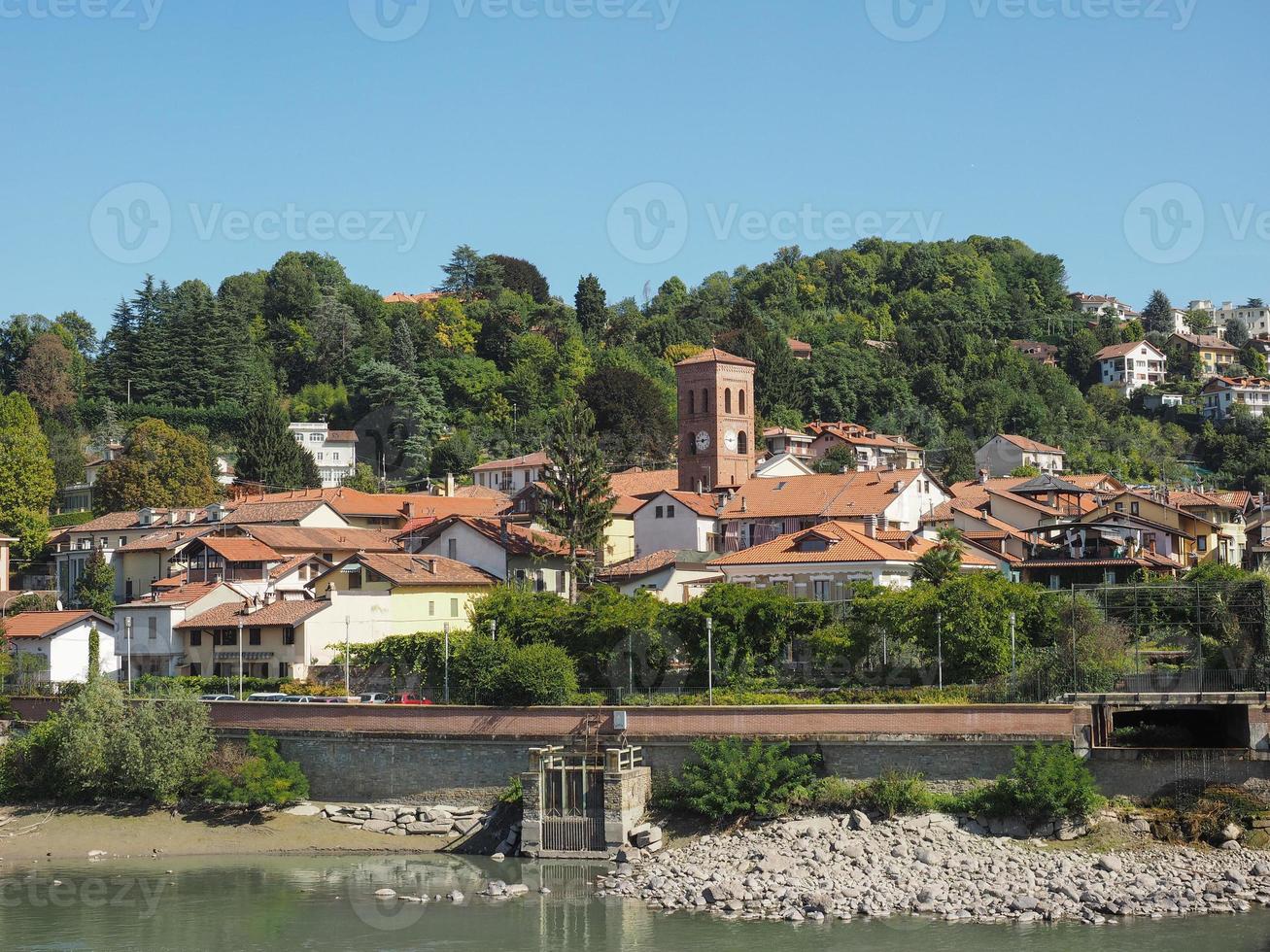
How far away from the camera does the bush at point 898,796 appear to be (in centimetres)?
3538

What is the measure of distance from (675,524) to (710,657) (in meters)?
18.4

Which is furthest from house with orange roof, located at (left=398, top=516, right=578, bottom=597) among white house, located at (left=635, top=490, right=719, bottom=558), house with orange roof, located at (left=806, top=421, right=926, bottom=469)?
house with orange roof, located at (left=806, top=421, right=926, bottom=469)

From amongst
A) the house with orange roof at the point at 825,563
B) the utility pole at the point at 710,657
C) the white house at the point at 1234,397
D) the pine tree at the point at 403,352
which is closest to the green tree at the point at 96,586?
the house with orange roof at the point at 825,563

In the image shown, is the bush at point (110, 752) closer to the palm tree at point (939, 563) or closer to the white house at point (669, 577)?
the white house at point (669, 577)

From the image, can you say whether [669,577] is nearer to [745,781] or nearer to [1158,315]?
[745,781]

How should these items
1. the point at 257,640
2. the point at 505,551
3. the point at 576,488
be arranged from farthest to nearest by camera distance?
the point at 505,551 → the point at 576,488 → the point at 257,640

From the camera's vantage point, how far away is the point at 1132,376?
5022 inches

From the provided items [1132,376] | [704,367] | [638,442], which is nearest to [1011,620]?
[704,367]

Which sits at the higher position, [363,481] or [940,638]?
[363,481]

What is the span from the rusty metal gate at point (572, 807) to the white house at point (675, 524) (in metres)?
22.2

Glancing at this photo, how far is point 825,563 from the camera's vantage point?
159 ft

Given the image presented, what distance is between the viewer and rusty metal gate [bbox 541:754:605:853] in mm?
36531

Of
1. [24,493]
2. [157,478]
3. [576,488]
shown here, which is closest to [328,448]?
[157,478]

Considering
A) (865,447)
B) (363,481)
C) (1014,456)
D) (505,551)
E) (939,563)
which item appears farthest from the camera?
A: (1014,456)
